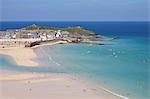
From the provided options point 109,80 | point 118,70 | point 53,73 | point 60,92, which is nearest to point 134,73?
point 118,70

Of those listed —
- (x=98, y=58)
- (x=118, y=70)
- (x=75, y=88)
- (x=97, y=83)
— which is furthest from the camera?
(x=98, y=58)

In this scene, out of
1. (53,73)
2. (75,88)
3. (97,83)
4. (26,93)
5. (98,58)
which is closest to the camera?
(26,93)

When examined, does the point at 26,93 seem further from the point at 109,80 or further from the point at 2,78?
the point at 109,80

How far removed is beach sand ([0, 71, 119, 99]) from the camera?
15633 millimetres

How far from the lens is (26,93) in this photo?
1603 centimetres

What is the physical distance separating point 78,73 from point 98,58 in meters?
8.38

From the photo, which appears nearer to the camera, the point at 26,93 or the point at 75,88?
the point at 26,93

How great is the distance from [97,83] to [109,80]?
1092 millimetres

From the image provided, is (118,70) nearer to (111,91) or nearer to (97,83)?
(97,83)

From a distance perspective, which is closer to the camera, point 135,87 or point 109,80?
point 135,87

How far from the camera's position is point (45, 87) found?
17.4 meters

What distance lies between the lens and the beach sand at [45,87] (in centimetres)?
1563

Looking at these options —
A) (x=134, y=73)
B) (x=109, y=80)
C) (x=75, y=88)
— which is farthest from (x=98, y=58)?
(x=75, y=88)

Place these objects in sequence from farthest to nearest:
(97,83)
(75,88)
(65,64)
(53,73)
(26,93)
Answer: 1. (65,64)
2. (53,73)
3. (97,83)
4. (75,88)
5. (26,93)
